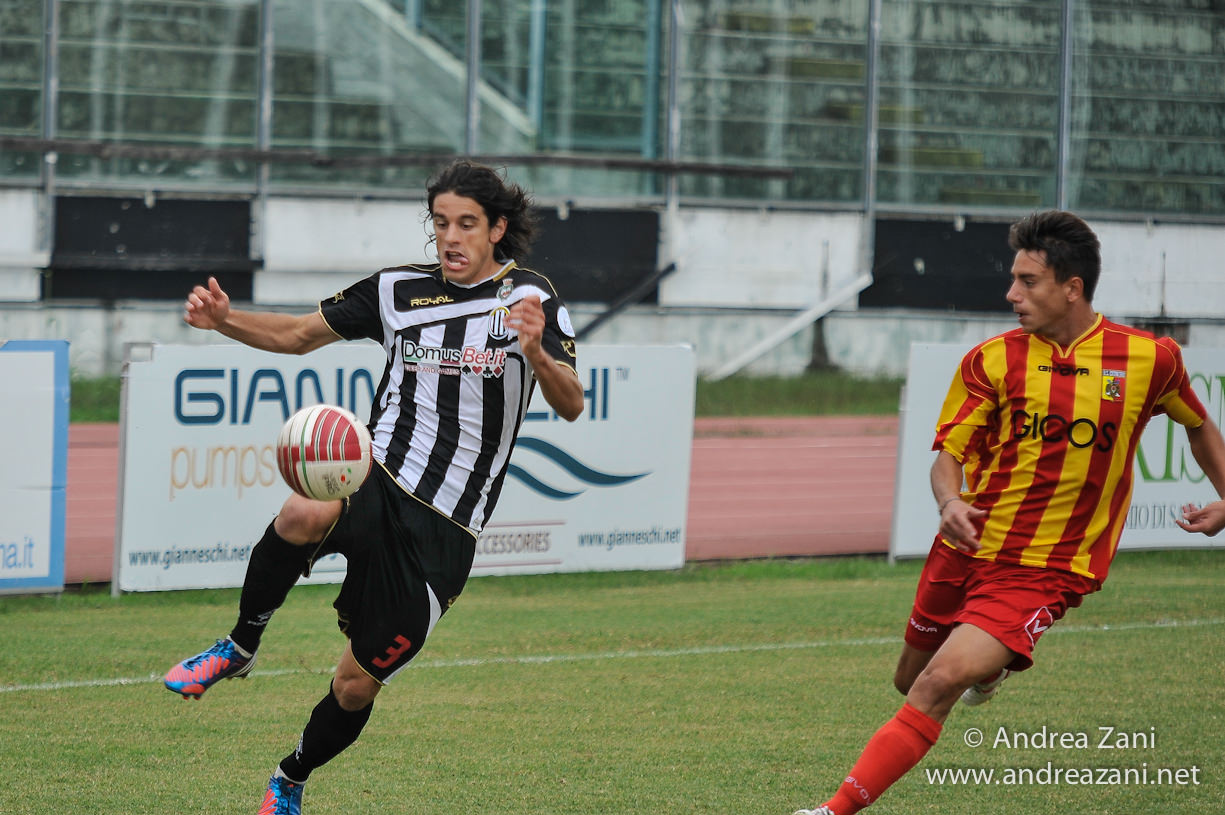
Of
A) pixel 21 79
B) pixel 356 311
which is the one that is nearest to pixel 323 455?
pixel 356 311

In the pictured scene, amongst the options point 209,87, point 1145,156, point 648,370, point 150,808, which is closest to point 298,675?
point 150,808

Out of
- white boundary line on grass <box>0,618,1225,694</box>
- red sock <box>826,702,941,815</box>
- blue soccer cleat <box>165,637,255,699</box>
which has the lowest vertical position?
white boundary line on grass <box>0,618,1225,694</box>

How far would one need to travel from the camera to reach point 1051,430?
5.12 m

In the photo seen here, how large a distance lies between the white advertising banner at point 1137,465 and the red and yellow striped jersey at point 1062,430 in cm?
551

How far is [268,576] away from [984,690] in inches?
102

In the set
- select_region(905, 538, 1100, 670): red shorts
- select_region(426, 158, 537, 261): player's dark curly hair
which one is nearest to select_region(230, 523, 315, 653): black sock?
select_region(426, 158, 537, 261): player's dark curly hair

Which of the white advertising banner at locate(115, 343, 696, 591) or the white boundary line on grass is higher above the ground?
the white advertising banner at locate(115, 343, 696, 591)

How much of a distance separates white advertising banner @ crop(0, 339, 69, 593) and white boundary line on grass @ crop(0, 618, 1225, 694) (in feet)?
6.08

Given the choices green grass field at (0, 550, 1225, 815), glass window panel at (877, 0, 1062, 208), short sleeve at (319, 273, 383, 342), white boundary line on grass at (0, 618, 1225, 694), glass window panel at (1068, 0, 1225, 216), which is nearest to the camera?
short sleeve at (319, 273, 383, 342)

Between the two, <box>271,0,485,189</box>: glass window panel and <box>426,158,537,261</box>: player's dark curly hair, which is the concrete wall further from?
<box>426,158,537,261</box>: player's dark curly hair

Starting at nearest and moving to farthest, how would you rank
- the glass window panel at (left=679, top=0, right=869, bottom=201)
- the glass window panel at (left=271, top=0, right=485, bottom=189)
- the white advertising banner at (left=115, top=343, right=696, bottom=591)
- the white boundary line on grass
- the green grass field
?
the green grass field → the white boundary line on grass → the white advertising banner at (left=115, top=343, right=696, bottom=591) → the glass window panel at (left=271, top=0, right=485, bottom=189) → the glass window panel at (left=679, top=0, right=869, bottom=201)

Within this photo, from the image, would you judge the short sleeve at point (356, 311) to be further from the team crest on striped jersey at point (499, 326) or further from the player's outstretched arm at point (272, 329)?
the team crest on striped jersey at point (499, 326)

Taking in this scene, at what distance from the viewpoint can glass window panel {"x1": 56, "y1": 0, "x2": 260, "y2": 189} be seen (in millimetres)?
19734

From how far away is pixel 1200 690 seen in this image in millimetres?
7406
